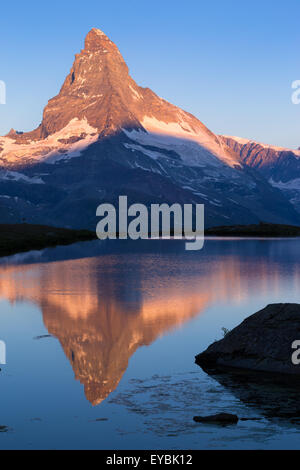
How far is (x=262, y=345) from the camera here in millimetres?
29594

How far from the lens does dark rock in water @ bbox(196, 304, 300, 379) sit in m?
28.6

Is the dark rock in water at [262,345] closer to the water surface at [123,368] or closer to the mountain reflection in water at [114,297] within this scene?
the water surface at [123,368]

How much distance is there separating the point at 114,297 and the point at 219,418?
38423 mm

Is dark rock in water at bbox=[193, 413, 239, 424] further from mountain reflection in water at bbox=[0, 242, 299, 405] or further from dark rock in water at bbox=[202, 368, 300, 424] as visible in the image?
mountain reflection in water at bbox=[0, 242, 299, 405]

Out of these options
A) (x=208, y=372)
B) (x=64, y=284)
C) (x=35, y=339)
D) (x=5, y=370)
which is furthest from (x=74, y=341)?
(x=64, y=284)

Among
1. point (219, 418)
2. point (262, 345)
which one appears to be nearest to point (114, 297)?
point (262, 345)

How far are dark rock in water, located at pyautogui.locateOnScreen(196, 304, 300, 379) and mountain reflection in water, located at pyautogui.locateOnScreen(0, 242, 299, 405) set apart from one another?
15.2 ft

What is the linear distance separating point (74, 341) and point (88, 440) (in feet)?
56.9

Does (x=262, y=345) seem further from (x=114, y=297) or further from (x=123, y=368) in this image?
(x=114, y=297)

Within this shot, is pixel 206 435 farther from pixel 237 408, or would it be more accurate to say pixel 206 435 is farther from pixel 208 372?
pixel 208 372

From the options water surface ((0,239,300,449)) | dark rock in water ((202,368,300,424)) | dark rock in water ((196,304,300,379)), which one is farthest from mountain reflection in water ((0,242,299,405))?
dark rock in water ((202,368,300,424))

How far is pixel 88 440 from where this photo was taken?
66.1ft
